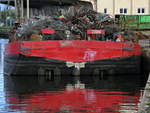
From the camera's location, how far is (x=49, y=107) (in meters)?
13.1

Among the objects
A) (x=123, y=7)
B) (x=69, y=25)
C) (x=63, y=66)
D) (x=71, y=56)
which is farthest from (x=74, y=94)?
(x=123, y=7)

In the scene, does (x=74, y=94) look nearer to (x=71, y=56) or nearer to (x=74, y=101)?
(x=74, y=101)

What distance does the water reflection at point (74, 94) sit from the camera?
42.8ft

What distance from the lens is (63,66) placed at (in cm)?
2141

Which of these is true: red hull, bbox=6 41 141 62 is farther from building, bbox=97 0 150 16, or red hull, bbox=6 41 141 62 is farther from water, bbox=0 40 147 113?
building, bbox=97 0 150 16

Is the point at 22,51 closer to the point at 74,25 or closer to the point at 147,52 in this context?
the point at 74,25

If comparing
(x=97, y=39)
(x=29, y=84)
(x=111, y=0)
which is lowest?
(x=29, y=84)

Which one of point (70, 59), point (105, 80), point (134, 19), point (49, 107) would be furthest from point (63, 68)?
point (134, 19)

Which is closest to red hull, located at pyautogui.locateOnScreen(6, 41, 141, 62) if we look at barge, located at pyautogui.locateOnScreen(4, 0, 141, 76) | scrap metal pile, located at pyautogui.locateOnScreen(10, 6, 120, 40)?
barge, located at pyautogui.locateOnScreen(4, 0, 141, 76)

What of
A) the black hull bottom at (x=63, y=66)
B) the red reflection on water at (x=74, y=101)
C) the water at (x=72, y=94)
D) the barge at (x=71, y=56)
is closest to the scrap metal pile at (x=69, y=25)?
the barge at (x=71, y=56)

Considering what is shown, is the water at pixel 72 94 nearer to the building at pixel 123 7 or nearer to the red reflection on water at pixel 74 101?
the red reflection on water at pixel 74 101

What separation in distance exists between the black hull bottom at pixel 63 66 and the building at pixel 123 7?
16765mm

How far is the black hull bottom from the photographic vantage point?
70.2ft

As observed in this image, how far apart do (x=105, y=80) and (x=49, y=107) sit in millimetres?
8479
